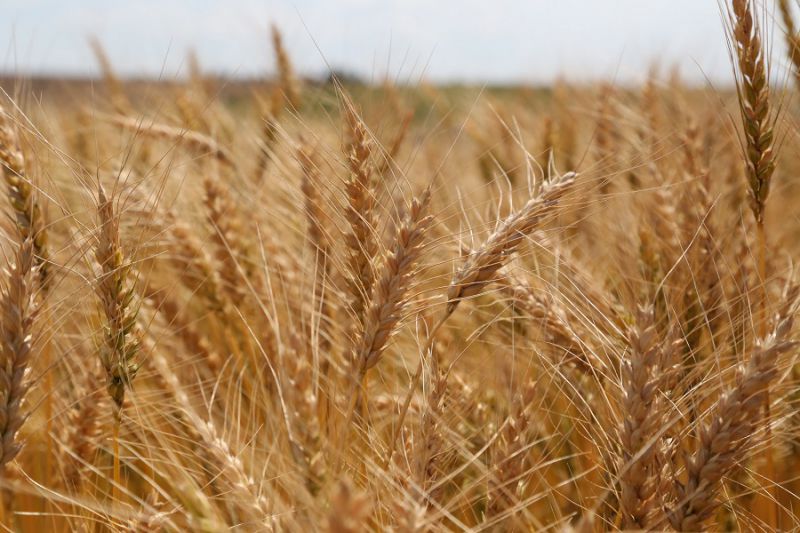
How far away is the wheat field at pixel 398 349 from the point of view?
108 cm

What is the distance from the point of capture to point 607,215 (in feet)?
8.80

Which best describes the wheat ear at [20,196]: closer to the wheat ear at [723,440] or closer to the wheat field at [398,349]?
the wheat field at [398,349]

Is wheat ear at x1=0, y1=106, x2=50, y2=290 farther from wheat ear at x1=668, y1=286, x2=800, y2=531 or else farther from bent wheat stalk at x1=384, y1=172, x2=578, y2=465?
wheat ear at x1=668, y1=286, x2=800, y2=531

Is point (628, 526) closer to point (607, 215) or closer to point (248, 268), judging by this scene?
point (248, 268)

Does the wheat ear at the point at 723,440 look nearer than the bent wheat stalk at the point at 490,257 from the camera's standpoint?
Yes

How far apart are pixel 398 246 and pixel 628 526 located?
0.55 meters

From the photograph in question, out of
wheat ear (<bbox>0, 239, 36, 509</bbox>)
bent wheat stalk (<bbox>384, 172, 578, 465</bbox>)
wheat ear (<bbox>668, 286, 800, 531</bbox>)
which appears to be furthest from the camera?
bent wheat stalk (<bbox>384, 172, 578, 465</bbox>)

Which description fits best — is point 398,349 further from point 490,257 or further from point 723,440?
point 723,440

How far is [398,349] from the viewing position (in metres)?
1.66

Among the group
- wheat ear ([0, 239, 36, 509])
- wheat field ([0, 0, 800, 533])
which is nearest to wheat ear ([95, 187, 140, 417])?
wheat field ([0, 0, 800, 533])

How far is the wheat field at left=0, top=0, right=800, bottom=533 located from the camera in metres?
1.08

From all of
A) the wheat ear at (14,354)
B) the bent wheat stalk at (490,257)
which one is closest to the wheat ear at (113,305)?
the wheat ear at (14,354)

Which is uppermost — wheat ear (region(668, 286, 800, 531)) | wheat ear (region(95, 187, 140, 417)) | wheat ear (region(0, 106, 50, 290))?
wheat ear (region(0, 106, 50, 290))

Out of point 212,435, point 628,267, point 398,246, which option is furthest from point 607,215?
point 212,435
